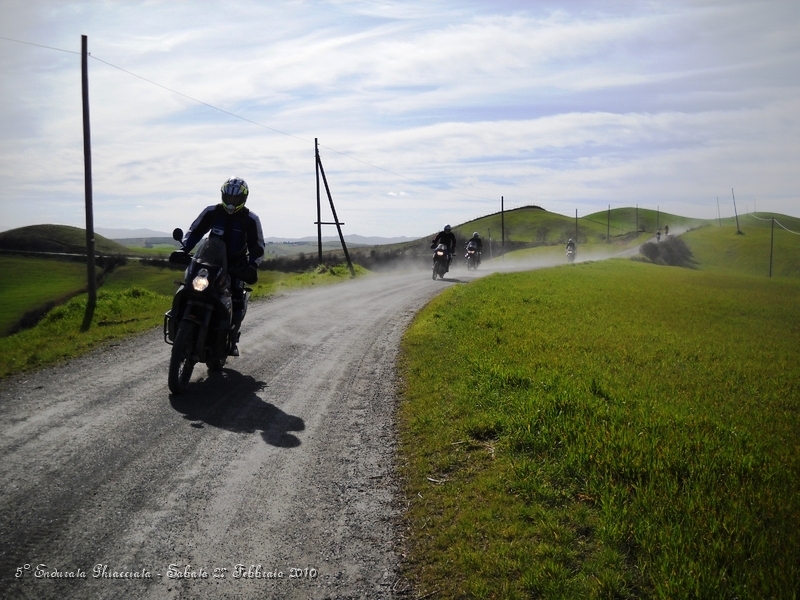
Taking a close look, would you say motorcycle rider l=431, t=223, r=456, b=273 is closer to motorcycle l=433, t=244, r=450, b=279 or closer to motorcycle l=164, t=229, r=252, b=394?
motorcycle l=433, t=244, r=450, b=279

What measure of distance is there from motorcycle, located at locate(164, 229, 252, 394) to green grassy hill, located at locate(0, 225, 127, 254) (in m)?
102

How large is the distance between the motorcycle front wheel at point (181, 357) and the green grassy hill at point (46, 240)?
102 m

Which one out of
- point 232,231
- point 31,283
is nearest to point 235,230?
point 232,231

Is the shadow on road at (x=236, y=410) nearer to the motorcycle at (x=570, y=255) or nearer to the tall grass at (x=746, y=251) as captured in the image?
the motorcycle at (x=570, y=255)

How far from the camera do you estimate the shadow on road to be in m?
6.38

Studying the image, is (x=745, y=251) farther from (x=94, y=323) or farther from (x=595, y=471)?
(x=595, y=471)

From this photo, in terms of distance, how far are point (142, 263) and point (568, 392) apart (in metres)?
95.5

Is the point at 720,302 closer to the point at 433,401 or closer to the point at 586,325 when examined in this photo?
the point at 586,325

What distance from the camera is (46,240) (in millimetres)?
107500

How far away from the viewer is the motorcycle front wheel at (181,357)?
23.9ft

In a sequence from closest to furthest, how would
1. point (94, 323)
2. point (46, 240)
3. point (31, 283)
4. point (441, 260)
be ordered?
point (94, 323) → point (441, 260) → point (31, 283) → point (46, 240)

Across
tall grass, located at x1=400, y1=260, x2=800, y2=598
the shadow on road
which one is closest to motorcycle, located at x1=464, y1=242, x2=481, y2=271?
tall grass, located at x1=400, y1=260, x2=800, y2=598

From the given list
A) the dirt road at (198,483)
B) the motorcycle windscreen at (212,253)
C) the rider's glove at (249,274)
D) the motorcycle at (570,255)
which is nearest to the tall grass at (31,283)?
the motorcycle at (570,255)

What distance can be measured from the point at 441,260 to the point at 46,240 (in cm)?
10241
